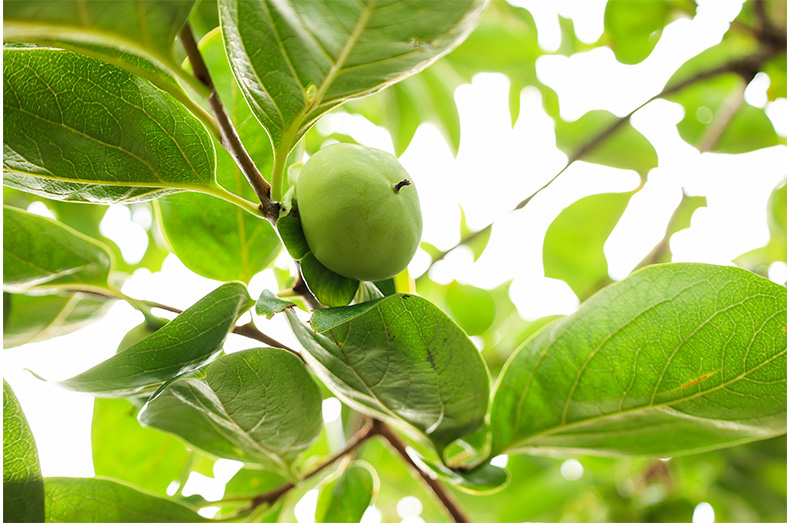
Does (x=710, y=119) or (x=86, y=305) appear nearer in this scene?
(x=86, y=305)

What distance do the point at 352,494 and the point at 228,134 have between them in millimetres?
479

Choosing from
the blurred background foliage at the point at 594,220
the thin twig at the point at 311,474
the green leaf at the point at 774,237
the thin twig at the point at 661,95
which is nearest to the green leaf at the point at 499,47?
the blurred background foliage at the point at 594,220

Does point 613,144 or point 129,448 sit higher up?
point 613,144

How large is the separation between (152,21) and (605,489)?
1.39 meters

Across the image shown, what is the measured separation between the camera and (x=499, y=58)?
1.32m

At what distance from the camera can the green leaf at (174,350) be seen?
0.45 m

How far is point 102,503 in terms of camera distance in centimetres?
57

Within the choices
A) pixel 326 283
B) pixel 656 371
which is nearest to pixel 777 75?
pixel 656 371

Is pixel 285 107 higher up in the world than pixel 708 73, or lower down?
lower down

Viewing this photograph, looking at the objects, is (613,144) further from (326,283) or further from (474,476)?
(326,283)

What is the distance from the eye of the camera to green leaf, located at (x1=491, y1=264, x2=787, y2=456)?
0.53 m

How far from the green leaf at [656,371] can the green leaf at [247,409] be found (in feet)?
0.70

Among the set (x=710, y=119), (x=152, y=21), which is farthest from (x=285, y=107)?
(x=710, y=119)

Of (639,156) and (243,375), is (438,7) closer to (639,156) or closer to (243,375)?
(243,375)
